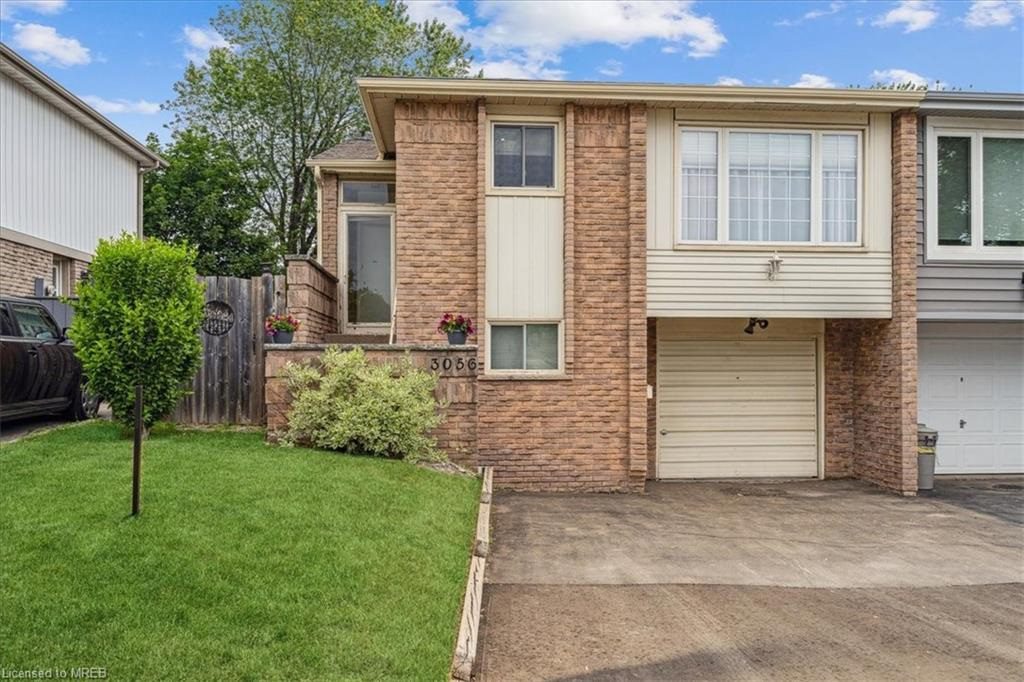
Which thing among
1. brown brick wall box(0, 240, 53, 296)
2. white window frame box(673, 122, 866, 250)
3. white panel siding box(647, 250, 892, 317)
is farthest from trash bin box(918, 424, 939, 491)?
brown brick wall box(0, 240, 53, 296)

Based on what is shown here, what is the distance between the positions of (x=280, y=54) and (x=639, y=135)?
23163 millimetres

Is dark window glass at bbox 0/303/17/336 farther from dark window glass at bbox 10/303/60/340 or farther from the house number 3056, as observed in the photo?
the house number 3056

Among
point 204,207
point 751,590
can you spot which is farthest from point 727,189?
point 204,207

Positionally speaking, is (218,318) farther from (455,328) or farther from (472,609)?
(472,609)

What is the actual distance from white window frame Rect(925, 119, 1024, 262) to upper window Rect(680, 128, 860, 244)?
114cm

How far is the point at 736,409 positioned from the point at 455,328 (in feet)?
17.5

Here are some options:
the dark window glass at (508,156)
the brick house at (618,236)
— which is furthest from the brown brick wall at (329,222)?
the dark window glass at (508,156)

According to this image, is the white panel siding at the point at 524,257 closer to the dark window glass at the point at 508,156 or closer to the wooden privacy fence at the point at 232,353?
the dark window glass at the point at 508,156

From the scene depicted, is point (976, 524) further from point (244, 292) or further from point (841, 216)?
point (244, 292)

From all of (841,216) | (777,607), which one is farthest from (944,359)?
(777,607)

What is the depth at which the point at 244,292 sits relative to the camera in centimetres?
1023

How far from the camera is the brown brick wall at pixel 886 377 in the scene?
1056 cm

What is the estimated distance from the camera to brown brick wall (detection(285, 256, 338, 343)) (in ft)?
31.7

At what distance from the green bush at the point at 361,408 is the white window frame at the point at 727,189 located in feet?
15.7
